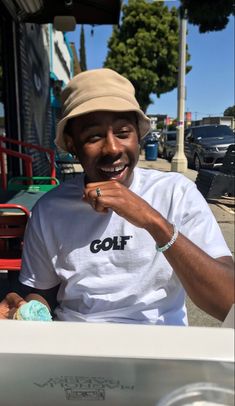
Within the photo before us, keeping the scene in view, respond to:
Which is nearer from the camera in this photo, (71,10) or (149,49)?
(71,10)

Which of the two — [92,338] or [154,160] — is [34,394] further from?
[154,160]

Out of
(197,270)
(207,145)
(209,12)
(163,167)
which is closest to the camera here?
(197,270)

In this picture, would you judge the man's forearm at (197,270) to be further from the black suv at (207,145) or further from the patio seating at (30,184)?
the black suv at (207,145)

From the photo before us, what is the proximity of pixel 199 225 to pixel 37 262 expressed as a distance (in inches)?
24.5

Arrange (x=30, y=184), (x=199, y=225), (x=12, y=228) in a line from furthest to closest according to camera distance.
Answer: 1. (x=30, y=184)
2. (x=12, y=228)
3. (x=199, y=225)

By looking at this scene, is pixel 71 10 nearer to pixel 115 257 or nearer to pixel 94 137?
pixel 94 137

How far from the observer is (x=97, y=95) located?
157 centimetres

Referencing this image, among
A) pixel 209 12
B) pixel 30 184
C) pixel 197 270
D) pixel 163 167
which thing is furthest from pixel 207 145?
pixel 197 270

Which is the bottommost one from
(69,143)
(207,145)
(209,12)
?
(207,145)

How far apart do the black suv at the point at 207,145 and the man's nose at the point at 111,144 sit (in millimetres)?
11587

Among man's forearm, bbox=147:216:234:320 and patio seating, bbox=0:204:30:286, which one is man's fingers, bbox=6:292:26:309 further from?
patio seating, bbox=0:204:30:286

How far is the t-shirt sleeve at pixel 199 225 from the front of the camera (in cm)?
148

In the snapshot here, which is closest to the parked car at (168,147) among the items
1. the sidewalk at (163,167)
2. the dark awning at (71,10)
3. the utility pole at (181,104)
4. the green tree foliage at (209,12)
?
the sidewalk at (163,167)

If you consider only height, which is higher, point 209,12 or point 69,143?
point 209,12
